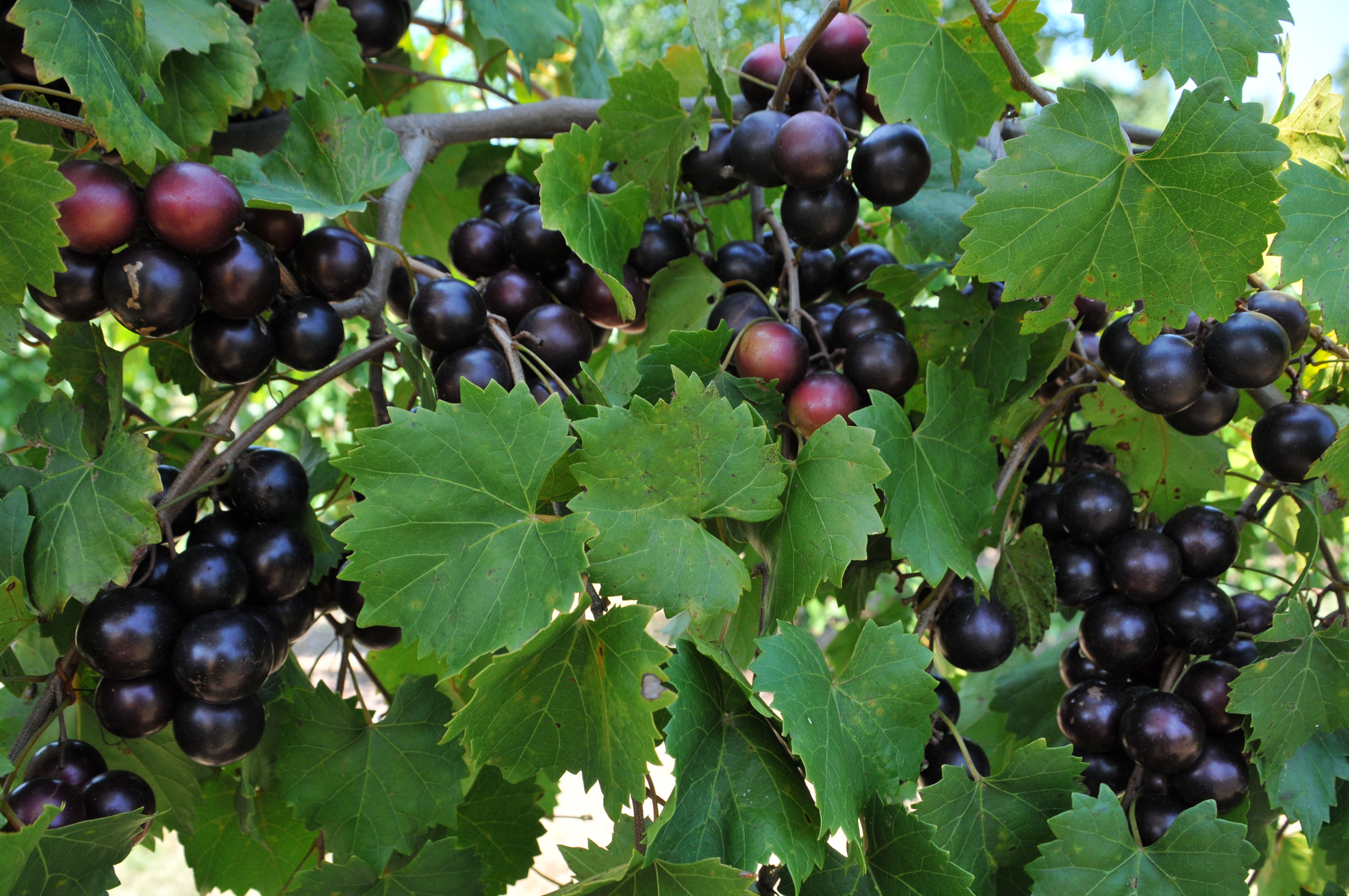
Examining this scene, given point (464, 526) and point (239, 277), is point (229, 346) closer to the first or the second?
point (239, 277)

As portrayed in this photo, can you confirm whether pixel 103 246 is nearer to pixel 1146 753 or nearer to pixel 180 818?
pixel 180 818

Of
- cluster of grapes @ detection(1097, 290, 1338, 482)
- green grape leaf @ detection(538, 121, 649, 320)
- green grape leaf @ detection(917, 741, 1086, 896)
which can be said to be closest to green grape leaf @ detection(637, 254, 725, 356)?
green grape leaf @ detection(538, 121, 649, 320)

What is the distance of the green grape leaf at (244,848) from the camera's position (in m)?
0.90

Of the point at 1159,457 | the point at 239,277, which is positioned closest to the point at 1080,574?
the point at 1159,457

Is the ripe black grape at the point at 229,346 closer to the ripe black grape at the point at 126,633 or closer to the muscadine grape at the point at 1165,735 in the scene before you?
the ripe black grape at the point at 126,633

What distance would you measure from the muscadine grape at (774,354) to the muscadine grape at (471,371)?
20 cm

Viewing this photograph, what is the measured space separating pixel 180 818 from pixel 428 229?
786 mm

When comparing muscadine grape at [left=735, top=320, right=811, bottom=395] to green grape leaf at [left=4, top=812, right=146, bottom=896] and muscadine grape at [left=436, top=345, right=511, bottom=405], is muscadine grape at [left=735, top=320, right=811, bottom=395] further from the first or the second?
green grape leaf at [left=4, top=812, right=146, bottom=896]

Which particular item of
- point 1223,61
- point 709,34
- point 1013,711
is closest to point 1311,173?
point 1223,61

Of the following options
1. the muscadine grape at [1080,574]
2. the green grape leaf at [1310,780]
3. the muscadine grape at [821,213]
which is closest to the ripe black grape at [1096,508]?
the muscadine grape at [1080,574]

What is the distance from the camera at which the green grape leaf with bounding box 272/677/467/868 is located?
2.51ft

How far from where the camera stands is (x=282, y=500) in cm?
78

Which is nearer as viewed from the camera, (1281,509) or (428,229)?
(1281,509)

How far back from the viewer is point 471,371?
0.71 m
